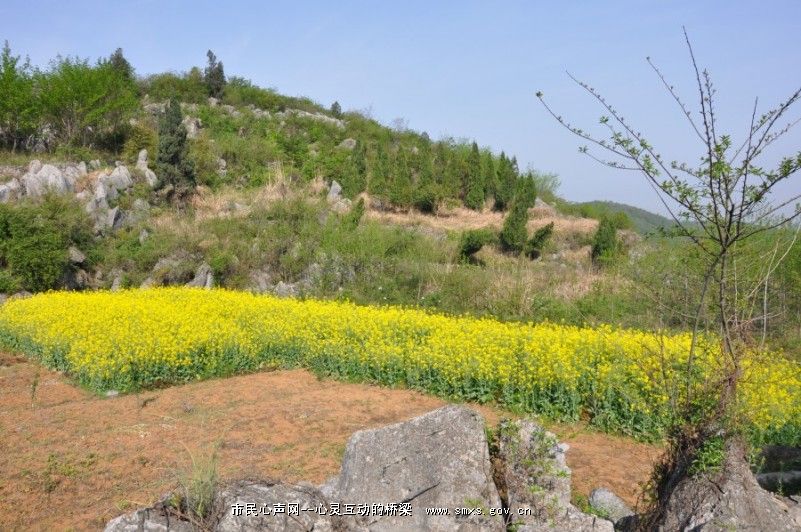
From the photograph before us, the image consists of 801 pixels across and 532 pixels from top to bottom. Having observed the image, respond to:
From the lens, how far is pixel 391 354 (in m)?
9.49

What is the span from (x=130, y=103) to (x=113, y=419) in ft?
93.3

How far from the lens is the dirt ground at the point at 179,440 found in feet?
18.8

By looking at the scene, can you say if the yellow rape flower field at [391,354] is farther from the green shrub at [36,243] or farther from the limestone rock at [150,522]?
the green shrub at [36,243]

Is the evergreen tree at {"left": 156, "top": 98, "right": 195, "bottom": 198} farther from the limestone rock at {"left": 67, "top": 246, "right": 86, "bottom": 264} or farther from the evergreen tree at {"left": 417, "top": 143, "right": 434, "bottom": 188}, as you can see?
the evergreen tree at {"left": 417, "top": 143, "right": 434, "bottom": 188}

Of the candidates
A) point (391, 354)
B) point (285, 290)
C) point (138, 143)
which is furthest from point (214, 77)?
point (391, 354)

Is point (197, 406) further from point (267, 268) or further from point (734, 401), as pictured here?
point (267, 268)

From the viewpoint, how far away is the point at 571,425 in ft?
24.9

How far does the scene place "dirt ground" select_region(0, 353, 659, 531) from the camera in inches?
225

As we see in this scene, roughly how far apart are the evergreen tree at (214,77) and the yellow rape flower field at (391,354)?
33144mm

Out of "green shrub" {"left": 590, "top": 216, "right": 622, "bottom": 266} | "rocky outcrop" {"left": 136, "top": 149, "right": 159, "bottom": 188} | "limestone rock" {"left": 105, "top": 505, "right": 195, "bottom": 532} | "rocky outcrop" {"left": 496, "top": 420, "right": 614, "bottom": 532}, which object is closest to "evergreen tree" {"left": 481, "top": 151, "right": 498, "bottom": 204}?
"green shrub" {"left": 590, "top": 216, "right": 622, "bottom": 266}

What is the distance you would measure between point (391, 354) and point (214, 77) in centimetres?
3916

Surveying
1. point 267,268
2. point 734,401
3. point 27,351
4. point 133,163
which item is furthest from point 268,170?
point 734,401

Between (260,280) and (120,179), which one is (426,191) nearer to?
(260,280)

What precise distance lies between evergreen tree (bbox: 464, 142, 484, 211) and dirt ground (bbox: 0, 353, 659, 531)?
23.8m
